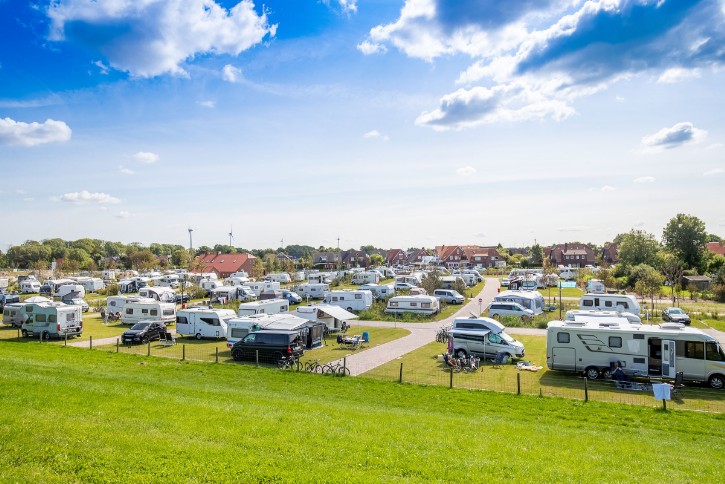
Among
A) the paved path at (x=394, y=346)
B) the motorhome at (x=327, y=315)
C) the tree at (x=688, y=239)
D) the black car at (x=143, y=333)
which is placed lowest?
the paved path at (x=394, y=346)

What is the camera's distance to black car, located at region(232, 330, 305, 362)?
2278cm

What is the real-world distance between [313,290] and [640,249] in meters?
46.9

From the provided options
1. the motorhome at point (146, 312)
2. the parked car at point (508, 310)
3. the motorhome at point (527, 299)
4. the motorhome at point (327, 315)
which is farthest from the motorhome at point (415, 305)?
the motorhome at point (146, 312)

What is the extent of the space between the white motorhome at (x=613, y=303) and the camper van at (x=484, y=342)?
14.9 metres

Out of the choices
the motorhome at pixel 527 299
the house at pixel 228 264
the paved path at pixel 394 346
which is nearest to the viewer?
the paved path at pixel 394 346

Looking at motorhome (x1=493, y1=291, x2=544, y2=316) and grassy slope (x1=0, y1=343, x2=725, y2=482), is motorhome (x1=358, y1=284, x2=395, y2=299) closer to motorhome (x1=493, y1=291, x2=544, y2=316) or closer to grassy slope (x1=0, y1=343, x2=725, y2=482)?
motorhome (x1=493, y1=291, x2=544, y2=316)

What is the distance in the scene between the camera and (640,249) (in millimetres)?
68875

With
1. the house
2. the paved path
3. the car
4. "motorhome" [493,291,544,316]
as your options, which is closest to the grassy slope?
the paved path

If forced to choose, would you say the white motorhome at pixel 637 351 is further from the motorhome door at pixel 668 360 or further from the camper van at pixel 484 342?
the camper van at pixel 484 342

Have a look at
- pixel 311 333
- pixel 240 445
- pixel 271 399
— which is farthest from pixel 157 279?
pixel 240 445

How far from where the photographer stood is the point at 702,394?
57.9 feet

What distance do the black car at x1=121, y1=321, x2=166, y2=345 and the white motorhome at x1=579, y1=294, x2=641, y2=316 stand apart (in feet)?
95.2

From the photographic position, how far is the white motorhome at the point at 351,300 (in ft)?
136

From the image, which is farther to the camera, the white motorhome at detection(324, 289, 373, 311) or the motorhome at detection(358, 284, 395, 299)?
the motorhome at detection(358, 284, 395, 299)
